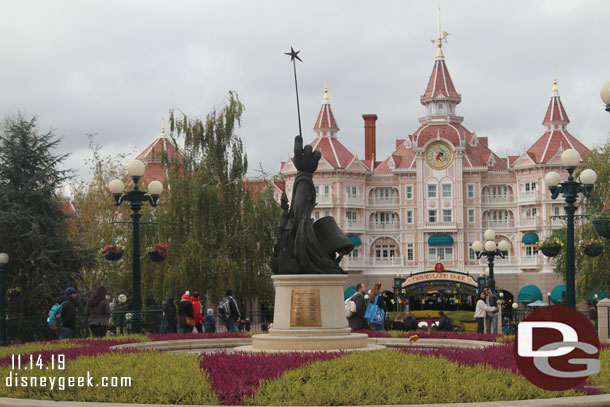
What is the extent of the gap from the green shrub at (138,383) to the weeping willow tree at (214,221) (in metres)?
25.0

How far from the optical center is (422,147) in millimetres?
79438

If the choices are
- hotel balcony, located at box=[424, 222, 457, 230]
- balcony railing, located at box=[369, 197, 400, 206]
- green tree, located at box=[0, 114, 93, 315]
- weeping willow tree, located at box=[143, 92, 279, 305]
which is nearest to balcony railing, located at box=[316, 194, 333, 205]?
balcony railing, located at box=[369, 197, 400, 206]

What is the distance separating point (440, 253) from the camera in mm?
79812

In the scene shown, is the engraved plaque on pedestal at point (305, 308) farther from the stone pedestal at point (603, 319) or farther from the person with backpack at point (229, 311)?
the stone pedestal at point (603, 319)

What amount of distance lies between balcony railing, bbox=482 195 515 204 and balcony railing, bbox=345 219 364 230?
37.9 ft

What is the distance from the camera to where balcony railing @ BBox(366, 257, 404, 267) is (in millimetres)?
79812

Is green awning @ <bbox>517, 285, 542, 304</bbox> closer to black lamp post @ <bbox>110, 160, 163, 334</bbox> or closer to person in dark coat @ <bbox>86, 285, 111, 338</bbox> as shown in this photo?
black lamp post @ <bbox>110, 160, 163, 334</bbox>

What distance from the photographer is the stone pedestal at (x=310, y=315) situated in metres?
16.8

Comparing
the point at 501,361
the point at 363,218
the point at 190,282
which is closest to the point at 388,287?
the point at 363,218

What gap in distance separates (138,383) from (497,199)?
236 ft

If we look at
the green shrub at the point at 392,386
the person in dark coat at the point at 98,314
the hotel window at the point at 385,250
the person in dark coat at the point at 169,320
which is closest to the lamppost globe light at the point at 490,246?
the person in dark coat at the point at 169,320

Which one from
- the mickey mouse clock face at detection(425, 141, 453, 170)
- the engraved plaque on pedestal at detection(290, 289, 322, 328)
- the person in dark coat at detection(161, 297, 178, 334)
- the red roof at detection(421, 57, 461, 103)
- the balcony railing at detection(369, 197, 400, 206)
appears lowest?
the person in dark coat at detection(161, 297, 178, 334)

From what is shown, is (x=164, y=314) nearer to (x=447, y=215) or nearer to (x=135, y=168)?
(x=135, y=168)

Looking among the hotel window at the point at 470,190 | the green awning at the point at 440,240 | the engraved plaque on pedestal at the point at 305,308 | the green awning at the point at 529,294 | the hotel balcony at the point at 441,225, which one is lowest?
the green awning at the point at 529,294
